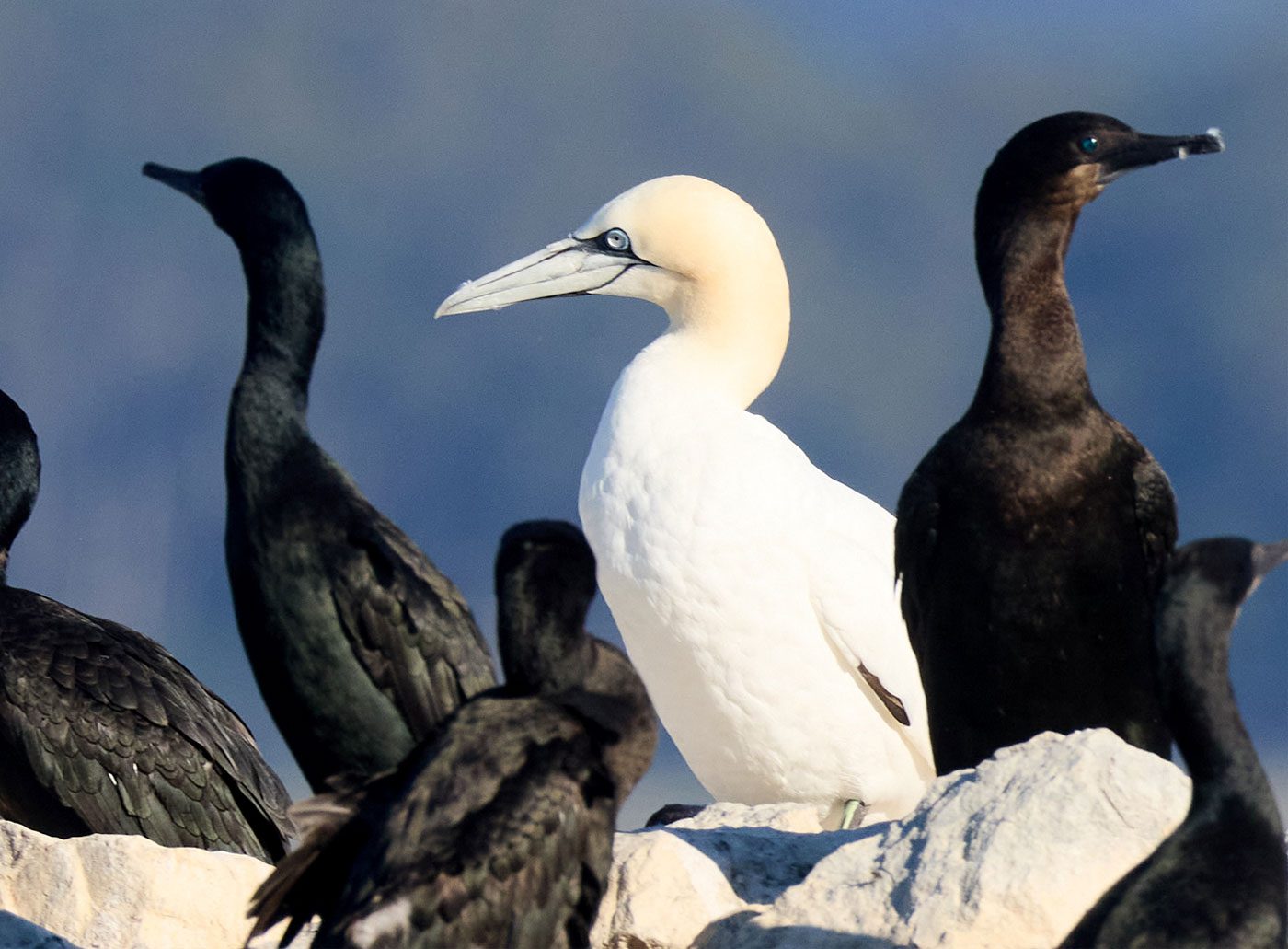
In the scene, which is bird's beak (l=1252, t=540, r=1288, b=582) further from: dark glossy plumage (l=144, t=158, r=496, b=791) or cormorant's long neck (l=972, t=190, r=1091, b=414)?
dark glossy plumage (l=144, t=158, r=496, b=791)

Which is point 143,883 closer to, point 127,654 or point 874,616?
point 127,654

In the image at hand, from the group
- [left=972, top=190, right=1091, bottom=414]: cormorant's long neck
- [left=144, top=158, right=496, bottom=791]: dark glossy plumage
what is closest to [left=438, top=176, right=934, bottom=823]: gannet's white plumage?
[left=144, top=158, right=496, bottom=791]: dark glossy plumage

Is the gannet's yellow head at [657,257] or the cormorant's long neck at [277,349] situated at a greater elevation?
the gannet's yellow head at [657,257]

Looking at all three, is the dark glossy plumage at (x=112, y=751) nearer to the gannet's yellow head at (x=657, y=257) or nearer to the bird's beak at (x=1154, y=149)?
the gannet's yellow head at (x=657, y=257)

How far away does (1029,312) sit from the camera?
733 cm

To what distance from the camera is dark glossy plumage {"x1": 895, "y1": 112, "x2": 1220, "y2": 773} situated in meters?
7.05

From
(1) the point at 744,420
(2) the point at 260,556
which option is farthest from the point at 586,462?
(2) the point at 260,556

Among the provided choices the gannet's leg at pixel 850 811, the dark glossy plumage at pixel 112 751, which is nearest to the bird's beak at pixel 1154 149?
the gannet's leg at pixel 850 811

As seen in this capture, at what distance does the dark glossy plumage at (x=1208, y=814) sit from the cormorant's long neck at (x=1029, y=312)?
78.3 inches

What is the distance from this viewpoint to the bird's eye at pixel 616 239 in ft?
29.1

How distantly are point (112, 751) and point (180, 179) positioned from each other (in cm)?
208

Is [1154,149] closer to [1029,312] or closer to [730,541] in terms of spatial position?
[1029,312]

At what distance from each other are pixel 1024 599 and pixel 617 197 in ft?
8.58

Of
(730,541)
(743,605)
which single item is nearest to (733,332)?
(730,541)
